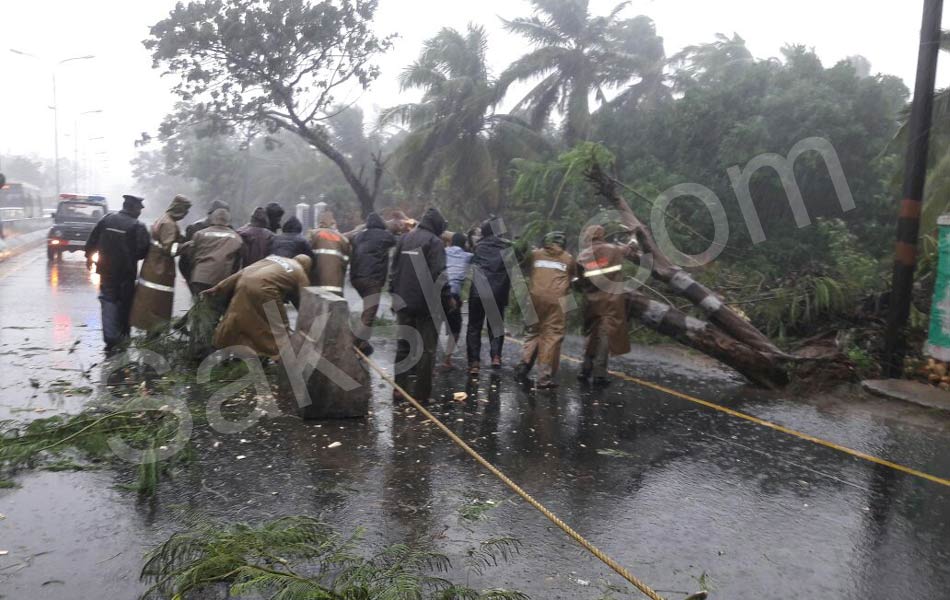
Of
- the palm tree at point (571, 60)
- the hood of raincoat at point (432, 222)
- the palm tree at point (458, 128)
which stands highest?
the palm tree at point (571, 60)

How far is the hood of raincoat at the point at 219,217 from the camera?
27.8 ft

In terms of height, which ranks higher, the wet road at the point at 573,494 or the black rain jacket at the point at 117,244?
the black rain jacket at the point at 117,244

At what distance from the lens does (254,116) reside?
22266 millimetres

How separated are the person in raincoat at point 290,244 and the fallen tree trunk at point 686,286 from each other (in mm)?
3895

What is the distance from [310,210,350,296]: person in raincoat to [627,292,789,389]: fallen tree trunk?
3531mm

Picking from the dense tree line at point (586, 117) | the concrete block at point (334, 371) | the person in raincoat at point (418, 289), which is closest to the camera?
the concrete block at point (334, 371)

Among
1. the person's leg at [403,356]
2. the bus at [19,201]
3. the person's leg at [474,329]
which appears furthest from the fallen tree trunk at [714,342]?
the bus at [19,201]

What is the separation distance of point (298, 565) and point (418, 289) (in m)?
4.04

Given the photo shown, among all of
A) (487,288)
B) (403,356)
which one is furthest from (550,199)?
(403,356)

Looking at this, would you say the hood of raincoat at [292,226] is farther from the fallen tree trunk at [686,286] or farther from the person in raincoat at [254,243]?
the fallen tree trunk at [686,286]

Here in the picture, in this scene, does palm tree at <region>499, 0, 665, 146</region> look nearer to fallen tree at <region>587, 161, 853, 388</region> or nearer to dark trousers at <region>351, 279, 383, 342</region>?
fallen tree at <region>587, 161, 853, 388</region>

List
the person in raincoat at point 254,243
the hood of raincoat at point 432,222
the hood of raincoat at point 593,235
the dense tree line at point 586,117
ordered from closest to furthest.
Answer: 1. the hood of raincoat at point 432,222
2. the hood of raincoat at point 593,235
3. the person in raincoat at point 254,243
4. the dense tree line at point 586,117

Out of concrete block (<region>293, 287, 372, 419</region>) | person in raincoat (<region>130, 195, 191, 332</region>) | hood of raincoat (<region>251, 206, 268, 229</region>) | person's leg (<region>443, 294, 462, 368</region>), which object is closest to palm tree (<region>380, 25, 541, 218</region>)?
hood of raincoat (<region>251, 206, 268, 229</region>)

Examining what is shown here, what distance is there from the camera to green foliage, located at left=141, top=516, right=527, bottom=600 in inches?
125
